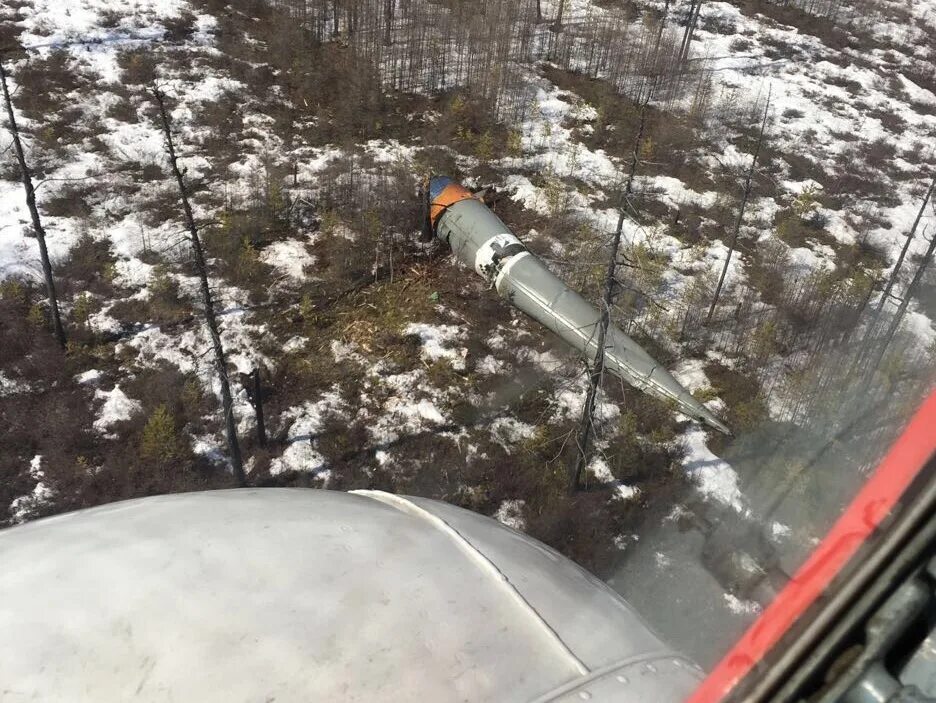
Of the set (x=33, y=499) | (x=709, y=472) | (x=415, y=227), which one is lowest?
(x=33, y=499)

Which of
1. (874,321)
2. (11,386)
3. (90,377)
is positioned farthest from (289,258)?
(874,321)

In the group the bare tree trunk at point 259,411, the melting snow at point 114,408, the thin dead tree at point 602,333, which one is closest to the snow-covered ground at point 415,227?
the melting snow at point 114,408

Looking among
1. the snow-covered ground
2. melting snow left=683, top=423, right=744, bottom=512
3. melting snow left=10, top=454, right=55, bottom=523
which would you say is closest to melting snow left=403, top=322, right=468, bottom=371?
the snow-covered ground

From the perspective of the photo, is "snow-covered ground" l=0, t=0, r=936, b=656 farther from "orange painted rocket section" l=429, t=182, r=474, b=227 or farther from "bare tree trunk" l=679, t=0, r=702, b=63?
"orange painted rocket section" l=429, t=182, r=474, b=227

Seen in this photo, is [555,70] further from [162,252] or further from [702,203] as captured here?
[162,252]

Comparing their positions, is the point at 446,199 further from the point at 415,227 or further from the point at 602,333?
the point at 602,333

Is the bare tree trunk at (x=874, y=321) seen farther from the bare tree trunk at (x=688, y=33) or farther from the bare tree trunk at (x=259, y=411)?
the bare tree trunk at (x=688, y=33)
